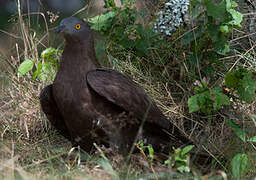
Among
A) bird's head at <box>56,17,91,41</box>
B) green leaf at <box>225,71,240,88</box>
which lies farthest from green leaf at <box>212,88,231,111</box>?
bird's head at <box>56,17,91,41</box>

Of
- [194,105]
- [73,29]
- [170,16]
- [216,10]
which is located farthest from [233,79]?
[73,29]

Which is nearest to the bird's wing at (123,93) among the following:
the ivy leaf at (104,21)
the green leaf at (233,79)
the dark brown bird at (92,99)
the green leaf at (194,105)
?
the dark brown bird at (92,99)

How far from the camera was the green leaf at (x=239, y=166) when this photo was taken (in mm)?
3357

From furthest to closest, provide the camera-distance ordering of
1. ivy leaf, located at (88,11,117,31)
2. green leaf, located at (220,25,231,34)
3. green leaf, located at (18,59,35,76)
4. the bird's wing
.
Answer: ivy leaf, located at (88,11,117,31) → green leaf, located at (18,59,35,76) → green leaf, located at (220,25,231,34) → the bird's wing

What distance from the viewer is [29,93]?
4578 millimetres

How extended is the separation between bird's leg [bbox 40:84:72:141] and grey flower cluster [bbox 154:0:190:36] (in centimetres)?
136

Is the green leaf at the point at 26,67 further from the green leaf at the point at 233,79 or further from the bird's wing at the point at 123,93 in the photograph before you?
the green leaf at the point at 233,79

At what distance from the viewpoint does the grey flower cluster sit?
4425 millimetres

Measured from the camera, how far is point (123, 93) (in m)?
3.58

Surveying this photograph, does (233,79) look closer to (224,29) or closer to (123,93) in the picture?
(224,29)

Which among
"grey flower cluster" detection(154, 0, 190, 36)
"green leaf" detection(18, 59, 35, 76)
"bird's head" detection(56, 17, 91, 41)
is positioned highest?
"bird's head" detection(56, 17, 91, 41)

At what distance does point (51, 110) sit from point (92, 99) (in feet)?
1.82

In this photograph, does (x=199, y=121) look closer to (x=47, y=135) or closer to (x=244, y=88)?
(x=244, y=88)

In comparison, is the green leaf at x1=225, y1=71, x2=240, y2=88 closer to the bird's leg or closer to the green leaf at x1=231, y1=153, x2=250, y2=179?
the green leaf at x1=231, y1=153, x2=250, y2=179
